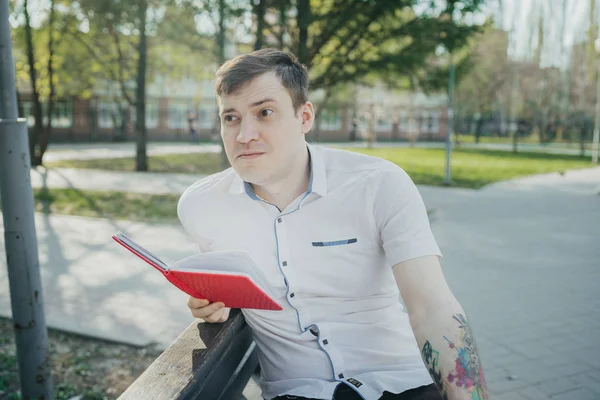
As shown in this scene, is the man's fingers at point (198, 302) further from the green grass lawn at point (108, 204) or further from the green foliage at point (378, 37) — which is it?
the green foliage at point (378, 37)

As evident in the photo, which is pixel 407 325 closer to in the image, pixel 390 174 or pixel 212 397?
pixel 390 174

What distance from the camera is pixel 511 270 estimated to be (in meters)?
6.11

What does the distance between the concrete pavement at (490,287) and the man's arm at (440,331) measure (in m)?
1.83

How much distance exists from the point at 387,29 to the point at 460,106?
95.8 ft

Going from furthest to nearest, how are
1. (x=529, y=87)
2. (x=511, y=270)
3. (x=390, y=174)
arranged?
(x=529, y=87), (x=511, y=270), (x=390, y=174)

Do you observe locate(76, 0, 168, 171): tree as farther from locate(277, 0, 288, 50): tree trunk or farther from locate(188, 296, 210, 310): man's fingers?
locate(188, 296, 210, 310): man's fingers

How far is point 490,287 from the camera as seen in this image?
→ 549cm

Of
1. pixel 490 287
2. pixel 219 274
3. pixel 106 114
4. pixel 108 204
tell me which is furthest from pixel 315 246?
pixel 106 114

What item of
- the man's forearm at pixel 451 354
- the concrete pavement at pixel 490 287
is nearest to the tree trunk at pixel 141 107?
the concrete pavement at pixel 490 287

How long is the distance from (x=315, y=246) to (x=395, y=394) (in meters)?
0.62

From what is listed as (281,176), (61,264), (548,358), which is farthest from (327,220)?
(61,264)

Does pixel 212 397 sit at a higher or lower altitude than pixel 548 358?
higher

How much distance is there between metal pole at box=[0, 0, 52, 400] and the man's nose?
1207 millimetres

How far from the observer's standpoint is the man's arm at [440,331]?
1.70 meters
